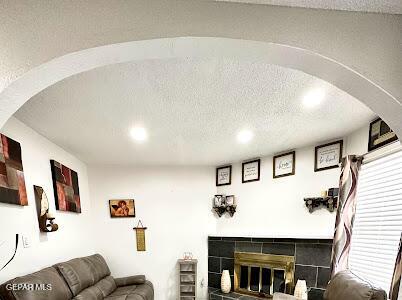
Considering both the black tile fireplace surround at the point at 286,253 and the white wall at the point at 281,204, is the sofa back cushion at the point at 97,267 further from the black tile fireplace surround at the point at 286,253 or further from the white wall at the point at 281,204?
the white wall at the point at 281,204

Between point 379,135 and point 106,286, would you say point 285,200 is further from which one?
point 106,286

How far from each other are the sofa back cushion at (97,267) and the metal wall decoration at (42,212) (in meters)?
1.08

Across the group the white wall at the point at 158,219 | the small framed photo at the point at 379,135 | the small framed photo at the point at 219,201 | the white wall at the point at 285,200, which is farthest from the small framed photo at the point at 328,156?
the white wall at the point at 158,219

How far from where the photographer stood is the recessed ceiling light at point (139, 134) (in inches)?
117

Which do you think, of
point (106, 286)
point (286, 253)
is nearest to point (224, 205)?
point (286, 253)

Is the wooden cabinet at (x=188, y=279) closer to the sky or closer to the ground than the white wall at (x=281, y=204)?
closer to the ground

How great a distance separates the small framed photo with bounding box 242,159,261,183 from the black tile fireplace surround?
93 centimetres

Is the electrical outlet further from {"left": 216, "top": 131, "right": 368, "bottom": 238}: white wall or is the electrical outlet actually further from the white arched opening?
{"left": 216, "top": 131, "right": 368, "bottom": 238}: white wall

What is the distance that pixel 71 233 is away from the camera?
3857mm

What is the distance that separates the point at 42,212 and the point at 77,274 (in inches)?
35.8

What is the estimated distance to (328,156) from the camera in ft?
11.2

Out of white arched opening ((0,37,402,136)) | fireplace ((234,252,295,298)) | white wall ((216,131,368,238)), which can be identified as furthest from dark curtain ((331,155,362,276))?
white arched opening ((0,37,402,136))

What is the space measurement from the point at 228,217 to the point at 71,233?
2467 mm

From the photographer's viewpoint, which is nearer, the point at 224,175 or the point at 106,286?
the point at 106,286
